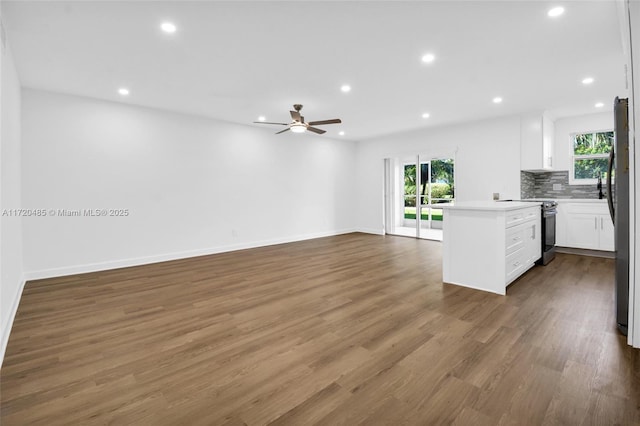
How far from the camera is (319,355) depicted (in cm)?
219

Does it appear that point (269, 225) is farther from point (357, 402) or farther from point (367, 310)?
point (357, 402)

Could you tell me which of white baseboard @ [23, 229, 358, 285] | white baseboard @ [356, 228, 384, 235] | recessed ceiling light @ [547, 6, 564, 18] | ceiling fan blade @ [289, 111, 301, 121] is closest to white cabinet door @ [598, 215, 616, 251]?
recessed ceiling light @ [547, 6, 564, 18]

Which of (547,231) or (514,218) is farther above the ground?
(514,218)

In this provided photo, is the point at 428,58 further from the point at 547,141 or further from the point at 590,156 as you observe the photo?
the point at 590,156

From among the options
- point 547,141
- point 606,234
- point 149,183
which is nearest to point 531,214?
point 606,234

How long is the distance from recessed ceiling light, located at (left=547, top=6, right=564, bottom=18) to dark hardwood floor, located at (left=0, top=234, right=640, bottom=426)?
8.87 feet

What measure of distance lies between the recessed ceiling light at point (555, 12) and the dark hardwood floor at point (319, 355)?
8.87 feet

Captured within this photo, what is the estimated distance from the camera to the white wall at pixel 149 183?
4402 mm

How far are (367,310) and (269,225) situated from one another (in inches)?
174

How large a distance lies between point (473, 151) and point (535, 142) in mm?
1124

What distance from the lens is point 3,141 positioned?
8.79 feet

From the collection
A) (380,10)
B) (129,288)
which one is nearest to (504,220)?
(380,10)

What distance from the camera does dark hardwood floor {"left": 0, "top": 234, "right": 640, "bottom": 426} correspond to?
5.34ft

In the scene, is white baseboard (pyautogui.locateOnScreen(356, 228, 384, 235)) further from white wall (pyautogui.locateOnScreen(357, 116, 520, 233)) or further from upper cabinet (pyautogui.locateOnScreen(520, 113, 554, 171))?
upper cabinet (pyautogui.locateOnScreen(520, 113, 554, 171))
